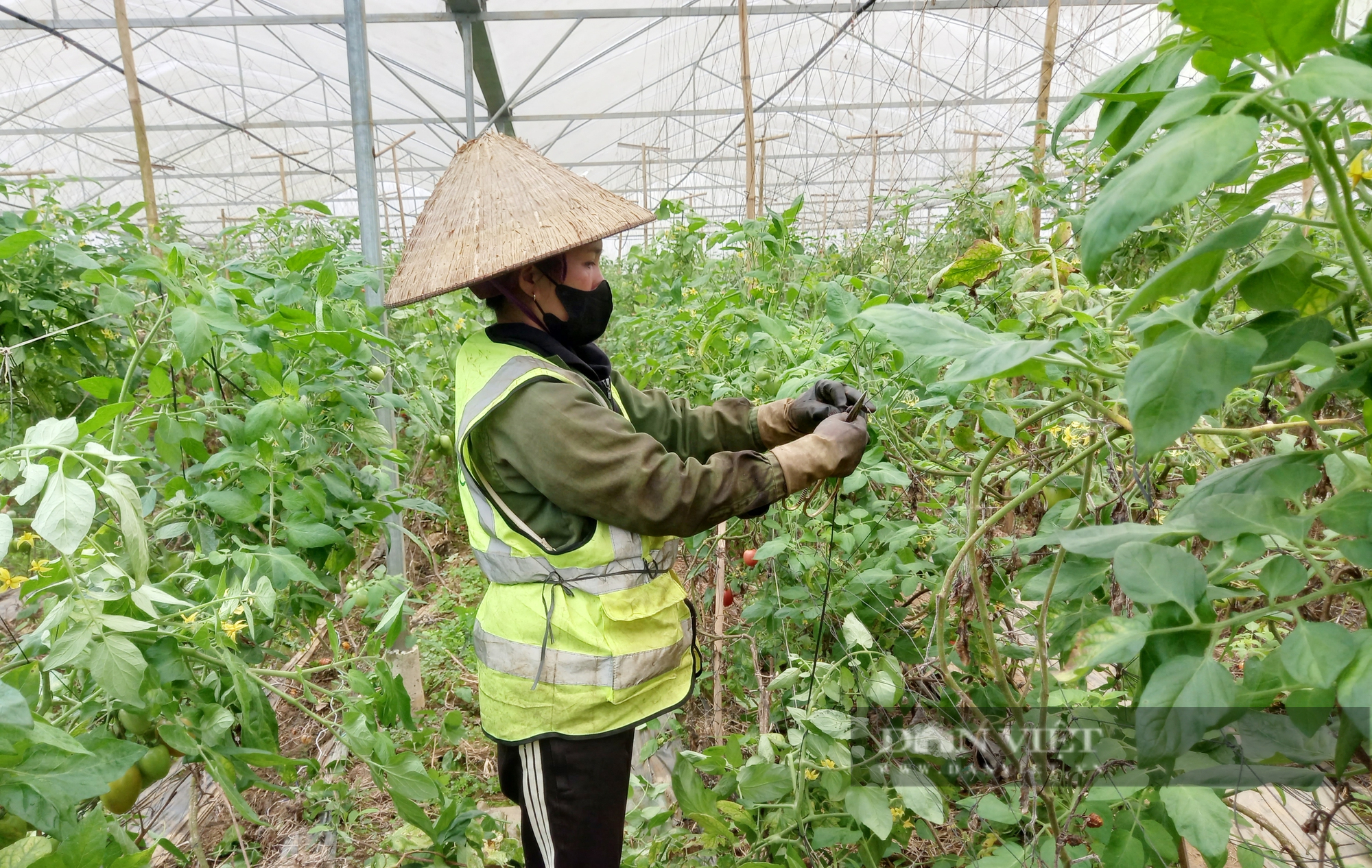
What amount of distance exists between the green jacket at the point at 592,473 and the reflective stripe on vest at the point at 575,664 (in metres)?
0.21

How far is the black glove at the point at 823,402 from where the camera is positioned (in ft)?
5.49

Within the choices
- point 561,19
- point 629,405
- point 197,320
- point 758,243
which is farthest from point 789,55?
point 197,320

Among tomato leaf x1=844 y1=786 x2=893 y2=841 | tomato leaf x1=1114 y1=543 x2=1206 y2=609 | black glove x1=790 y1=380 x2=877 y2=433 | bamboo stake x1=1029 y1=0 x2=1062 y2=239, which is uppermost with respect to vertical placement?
bamboo stake x1=1029 y1=0 x2=1062 y2=239

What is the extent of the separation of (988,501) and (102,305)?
1.98 metres

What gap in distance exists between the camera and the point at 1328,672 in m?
0.54

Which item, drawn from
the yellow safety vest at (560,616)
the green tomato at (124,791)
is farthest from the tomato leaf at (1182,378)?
the green tomato at (124,791)

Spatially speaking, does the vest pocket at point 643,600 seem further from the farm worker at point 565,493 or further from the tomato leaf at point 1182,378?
the tomato leaf at point 1182,378

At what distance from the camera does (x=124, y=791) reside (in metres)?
1.38

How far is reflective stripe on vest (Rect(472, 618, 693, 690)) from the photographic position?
1615 mm

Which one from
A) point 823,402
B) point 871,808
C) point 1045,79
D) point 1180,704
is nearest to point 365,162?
point 823,402

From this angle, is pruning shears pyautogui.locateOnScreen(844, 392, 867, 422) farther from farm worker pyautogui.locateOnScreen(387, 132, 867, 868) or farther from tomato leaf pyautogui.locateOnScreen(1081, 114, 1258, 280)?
tomato leaf pyautogui.locateOnScreen(1081, 114, 1258, 280)

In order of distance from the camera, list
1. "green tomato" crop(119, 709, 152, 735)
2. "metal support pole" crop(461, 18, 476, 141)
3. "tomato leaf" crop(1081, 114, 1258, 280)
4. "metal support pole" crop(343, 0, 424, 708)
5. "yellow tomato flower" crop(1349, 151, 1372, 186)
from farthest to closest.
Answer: "metal support pole" crop(461, 18, 476, 141) → "metal support pole" crop(343, 0, 424, 708) → "green tomato" crop(119, 709, 152, 735) → "yellow tomato flower" crop(1349, 151, 1372, 186) → "tomato leaf" crop(1081, 114, 1258, 280)

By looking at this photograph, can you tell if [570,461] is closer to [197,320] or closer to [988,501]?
[197,320]

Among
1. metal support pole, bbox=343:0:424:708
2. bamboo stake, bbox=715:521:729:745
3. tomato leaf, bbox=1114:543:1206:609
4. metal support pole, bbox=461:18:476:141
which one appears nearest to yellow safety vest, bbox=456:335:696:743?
bamboo stake, bbox=715:521:729:745
